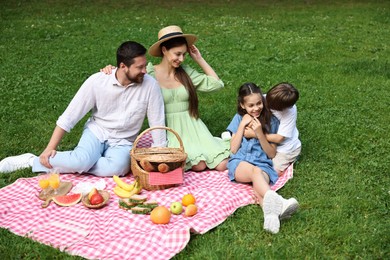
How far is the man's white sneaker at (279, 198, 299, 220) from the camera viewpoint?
4375 millimetres

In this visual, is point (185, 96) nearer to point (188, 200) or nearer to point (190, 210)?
point (188, 200)

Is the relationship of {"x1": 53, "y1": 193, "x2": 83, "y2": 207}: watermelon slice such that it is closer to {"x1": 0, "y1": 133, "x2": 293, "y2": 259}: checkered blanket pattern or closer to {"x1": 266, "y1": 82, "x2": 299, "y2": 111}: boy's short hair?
{"x1": 0, "y1": 133, "x2": 293, "y2": 259}: checkered blanket pattern

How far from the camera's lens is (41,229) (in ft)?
14.5

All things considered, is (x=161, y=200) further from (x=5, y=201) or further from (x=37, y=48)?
(x=37, y=48)

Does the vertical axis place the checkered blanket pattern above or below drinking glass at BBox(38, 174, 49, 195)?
below

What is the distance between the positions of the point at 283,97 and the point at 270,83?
3.46 metres

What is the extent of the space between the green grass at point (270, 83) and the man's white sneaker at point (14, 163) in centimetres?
11

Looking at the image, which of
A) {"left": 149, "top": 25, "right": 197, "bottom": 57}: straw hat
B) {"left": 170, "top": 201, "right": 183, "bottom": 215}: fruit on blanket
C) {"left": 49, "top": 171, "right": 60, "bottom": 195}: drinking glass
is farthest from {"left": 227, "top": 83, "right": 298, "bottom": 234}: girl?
{"left": 49, "top": 171, "right": 60, "bottom": 195}: drinking glass

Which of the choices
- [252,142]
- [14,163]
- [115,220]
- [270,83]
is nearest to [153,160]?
[115,220]

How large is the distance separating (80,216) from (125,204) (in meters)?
0.39

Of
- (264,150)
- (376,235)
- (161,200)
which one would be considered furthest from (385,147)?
(161,200)

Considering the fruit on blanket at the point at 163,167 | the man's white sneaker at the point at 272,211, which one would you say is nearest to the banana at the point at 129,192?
the fruit on blanket at the point at 163,167

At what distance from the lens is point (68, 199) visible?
4.91m

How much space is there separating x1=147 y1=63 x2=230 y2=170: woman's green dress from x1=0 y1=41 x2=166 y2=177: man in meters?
0.23
